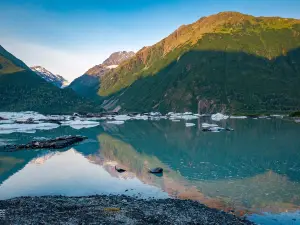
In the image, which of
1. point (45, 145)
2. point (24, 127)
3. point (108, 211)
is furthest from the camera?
point (24, 127)

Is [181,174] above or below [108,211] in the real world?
below

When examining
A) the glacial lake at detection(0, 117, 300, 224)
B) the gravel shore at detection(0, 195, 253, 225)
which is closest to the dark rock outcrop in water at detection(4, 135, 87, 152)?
the glacial lake at detection(0, 117, 300, 224)

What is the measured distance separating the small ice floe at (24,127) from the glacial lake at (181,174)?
43.9 meters

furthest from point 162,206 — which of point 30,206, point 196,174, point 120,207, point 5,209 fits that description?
point 196,174

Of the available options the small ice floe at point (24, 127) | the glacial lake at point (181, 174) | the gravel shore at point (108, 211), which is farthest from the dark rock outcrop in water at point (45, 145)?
the gravel shore at point (108, 211)

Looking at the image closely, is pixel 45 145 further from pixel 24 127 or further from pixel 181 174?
pixel 24 127

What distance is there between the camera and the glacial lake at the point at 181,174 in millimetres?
32562

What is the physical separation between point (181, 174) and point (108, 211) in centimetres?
2049

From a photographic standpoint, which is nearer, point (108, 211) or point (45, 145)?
point (108, 211)

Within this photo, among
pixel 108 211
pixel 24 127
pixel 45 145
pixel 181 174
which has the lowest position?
pixel 181 174

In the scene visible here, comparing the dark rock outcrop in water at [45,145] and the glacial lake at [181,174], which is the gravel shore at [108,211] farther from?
the dark rock outcrop in water at [45,145]

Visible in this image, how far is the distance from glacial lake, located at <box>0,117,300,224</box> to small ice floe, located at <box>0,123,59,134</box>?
144ft

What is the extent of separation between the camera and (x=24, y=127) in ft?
384

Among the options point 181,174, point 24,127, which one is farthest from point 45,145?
point 24,127
